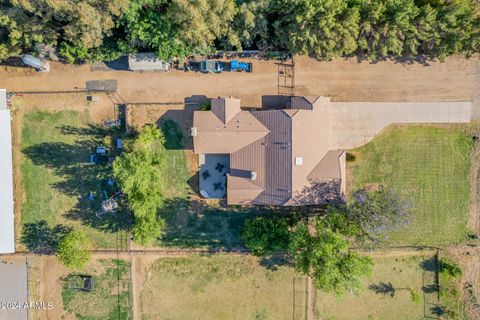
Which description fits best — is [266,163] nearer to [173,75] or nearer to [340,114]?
[340,114]

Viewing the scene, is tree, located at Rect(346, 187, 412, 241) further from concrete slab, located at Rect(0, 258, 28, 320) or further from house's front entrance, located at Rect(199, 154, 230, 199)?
concrete slab, located at Rect(0, 258, 28, 320)

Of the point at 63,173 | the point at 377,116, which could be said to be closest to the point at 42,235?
the point at 63,173

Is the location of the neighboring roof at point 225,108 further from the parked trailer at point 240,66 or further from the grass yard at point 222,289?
the grass yard at point 222,289

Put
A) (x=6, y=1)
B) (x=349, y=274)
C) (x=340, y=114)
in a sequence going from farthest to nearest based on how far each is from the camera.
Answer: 1. (x=340, y=114)
2. (x=6, y=1)
3. (x=349, y=274)

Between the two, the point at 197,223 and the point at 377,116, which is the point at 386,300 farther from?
the point at 197,223

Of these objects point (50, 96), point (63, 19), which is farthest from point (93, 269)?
point (63, 19)

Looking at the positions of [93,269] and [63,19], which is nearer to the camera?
[63,19]

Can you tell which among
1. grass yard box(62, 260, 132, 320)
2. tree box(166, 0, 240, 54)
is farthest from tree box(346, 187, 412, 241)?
grass yard box(62, 260, 132, 320)

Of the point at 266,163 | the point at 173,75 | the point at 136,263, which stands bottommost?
the point at 136,263
